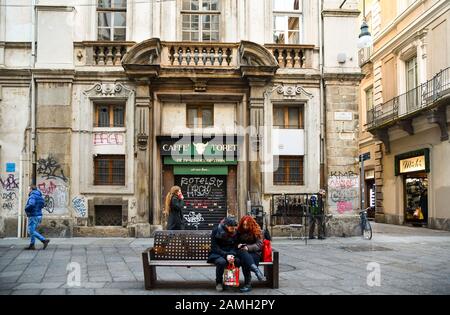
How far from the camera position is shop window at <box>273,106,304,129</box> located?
1845cm

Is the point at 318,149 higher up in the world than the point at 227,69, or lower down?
lower down

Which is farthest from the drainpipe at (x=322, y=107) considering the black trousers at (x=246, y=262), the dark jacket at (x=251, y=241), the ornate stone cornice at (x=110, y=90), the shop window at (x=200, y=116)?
the black trousers at (x=246, y=262)

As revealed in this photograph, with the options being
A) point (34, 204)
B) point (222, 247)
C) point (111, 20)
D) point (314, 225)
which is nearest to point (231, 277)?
point (222, 247)

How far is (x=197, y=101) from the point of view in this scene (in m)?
18.3

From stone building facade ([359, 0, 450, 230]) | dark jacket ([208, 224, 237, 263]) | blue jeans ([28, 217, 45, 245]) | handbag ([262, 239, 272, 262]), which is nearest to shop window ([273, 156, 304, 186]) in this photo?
stone building facade ([359, 0, 450, 230])

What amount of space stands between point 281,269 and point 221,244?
8.38ft

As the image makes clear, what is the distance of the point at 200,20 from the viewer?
61.6 feet

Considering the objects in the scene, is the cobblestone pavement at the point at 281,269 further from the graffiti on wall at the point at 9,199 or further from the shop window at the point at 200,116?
the shop window at the point at 200,116

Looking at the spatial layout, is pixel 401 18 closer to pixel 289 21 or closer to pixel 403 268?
pixel 289 21

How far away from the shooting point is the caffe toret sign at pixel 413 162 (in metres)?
23.4

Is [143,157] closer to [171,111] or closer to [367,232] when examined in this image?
[171,111]

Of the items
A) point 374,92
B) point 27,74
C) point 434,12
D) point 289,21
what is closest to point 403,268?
point 289,21

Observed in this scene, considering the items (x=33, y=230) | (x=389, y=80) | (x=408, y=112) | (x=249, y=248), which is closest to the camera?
(x=249, y=248)
